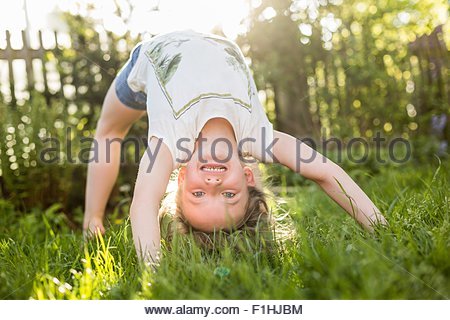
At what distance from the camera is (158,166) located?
1.93 m

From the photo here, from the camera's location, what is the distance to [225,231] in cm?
205

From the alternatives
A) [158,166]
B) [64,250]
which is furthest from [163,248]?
[64,250]

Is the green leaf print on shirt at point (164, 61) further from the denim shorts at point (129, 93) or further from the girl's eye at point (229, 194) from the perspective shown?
the girl's eye at point (229, 194)

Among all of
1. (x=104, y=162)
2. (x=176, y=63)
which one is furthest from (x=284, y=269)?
(x=104, y=162)

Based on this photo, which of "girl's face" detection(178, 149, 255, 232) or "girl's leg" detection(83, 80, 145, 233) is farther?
"girl's leg" detection(83, 80, 145, 233)

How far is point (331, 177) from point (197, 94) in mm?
624

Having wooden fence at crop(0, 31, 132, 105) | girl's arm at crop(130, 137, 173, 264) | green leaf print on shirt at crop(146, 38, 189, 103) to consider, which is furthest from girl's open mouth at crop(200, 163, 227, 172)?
wooden fence at crop(0, 31, 132, 105)

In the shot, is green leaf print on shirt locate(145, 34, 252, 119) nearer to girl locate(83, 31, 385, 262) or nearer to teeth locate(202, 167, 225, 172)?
girl locate(83, 31, 385, 262)

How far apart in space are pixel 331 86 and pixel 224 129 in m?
3.96

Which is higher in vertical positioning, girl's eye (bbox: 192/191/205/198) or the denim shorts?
the denim shorts

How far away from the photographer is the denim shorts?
2.67m

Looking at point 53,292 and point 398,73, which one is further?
Answer: point 398,73

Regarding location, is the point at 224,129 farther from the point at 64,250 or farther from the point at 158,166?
the point at 64,250

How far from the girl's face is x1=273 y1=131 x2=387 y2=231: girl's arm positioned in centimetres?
21
